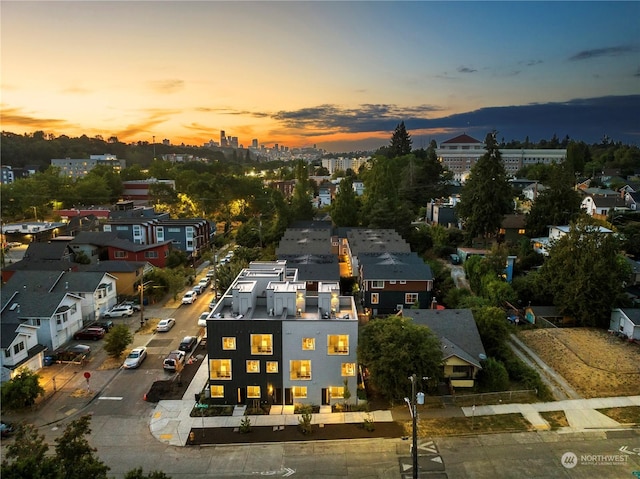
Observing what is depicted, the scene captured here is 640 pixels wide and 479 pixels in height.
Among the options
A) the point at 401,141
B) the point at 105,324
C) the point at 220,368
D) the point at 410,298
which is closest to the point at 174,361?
the point at 220,368

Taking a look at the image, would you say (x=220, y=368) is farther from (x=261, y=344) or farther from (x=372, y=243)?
(x=372, y=243)

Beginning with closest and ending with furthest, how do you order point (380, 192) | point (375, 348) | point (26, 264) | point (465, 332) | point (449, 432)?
point (449, 432) → point (375, 348) → point (465, 332) → point (26, 264) → point (380, 192)

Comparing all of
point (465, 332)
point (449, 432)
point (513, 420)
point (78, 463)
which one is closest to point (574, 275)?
point (465, 332)

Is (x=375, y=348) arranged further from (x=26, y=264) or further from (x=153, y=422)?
(x=26, y=264)

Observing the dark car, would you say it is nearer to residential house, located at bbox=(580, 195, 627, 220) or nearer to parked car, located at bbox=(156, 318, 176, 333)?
parked car, located at bbox=(156, 318, 176, 333)

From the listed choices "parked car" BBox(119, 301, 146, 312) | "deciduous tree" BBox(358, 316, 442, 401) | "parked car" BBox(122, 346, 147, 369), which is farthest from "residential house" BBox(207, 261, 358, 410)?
"parked car" BBox(119, 301, 146, 312)

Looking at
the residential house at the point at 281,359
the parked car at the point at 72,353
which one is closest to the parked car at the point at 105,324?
the parked car at the point at 72,353

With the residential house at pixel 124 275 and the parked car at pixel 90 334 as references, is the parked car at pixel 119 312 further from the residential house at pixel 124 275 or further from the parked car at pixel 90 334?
the parked car at pixel 90 334

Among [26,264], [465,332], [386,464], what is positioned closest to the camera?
[386,464]
